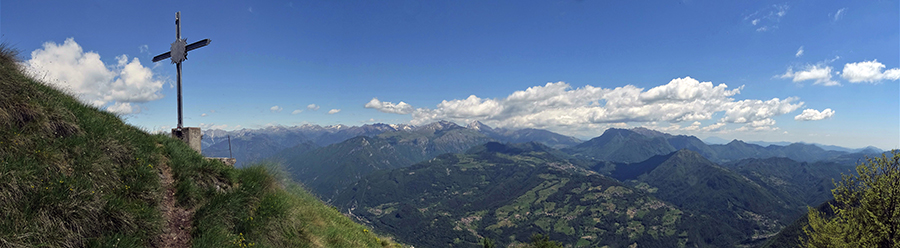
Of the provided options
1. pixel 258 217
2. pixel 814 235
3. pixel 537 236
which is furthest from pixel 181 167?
pixel 537 236

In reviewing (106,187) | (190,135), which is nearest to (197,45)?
(190,135)

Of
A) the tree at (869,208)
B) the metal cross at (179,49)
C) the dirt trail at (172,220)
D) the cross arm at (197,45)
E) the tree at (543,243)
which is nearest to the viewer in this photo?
the dirt trail at (172,220)

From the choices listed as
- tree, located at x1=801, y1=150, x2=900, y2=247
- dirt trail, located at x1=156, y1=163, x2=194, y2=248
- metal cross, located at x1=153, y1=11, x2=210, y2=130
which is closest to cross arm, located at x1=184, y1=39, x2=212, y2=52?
metal cross, located at x1=153, y1=11, x2=210, y2=130

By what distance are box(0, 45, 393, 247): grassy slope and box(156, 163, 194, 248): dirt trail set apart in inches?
6.8

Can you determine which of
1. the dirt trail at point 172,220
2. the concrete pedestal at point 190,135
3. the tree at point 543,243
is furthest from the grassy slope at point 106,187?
the tree at point 543,243

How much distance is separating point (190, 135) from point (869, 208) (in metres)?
44.3

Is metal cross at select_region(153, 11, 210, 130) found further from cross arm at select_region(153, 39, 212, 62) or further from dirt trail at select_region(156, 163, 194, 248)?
dirt trail at select_region(156, 163, 194, 248)

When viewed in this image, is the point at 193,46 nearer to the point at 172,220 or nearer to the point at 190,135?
the point at 190,135

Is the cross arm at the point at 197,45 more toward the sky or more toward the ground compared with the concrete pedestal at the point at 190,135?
more toward the sky

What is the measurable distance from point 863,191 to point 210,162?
42.9 m

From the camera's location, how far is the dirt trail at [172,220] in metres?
8.69

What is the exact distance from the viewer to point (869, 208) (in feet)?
81.7

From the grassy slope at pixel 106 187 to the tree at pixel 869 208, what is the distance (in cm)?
3551

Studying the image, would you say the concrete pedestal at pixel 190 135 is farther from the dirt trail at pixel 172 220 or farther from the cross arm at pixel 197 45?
the dirt trail at pixel 172 220
